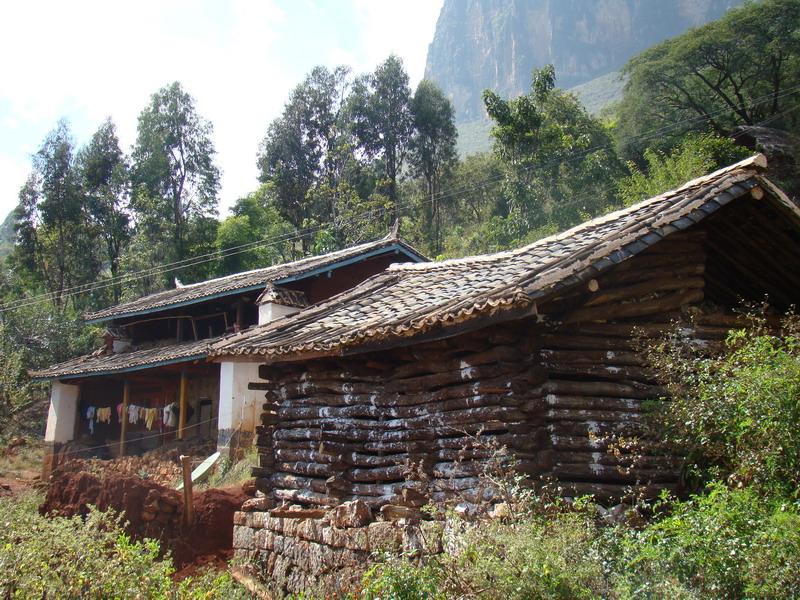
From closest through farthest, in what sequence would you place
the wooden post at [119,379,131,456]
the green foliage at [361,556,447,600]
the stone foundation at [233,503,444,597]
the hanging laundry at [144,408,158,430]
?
1. the green foliage at [361,556,447,600]
2. the stone foundation at [233,503,444,597]
3. the hanging laundry at [144,408,158,430]
4. the wooden post at [119,379,131,456]

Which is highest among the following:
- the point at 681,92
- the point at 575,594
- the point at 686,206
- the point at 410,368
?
the point at 681,92

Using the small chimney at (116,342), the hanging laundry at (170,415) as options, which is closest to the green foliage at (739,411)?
the hanging laundry at (170,415)

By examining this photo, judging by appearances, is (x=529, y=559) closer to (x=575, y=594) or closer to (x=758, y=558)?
(x=575, y=594)

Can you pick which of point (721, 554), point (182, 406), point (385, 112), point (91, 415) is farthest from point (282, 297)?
point (385, 112)

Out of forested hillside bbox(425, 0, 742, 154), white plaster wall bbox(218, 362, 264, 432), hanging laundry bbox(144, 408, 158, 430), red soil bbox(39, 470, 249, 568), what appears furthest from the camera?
forested hillside bbox(425, 0, 742, 154)

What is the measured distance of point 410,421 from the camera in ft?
26.6

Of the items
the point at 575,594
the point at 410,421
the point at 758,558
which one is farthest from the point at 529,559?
the point at 410,421

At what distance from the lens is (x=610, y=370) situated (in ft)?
24.2

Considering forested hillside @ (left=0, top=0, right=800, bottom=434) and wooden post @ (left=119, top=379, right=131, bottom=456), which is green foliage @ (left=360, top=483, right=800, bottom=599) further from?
forested hillside @ (left=0, top=0, right=800, bottom=434)

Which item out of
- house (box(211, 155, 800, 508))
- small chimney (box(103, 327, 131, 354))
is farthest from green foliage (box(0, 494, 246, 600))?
small chimney (box(103, 327, 131, 354))

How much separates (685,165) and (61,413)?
70.6 ft

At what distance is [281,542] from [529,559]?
178 inches

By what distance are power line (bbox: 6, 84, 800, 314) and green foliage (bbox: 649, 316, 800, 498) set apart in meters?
21.4

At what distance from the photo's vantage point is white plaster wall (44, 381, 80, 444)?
22.8 metres
